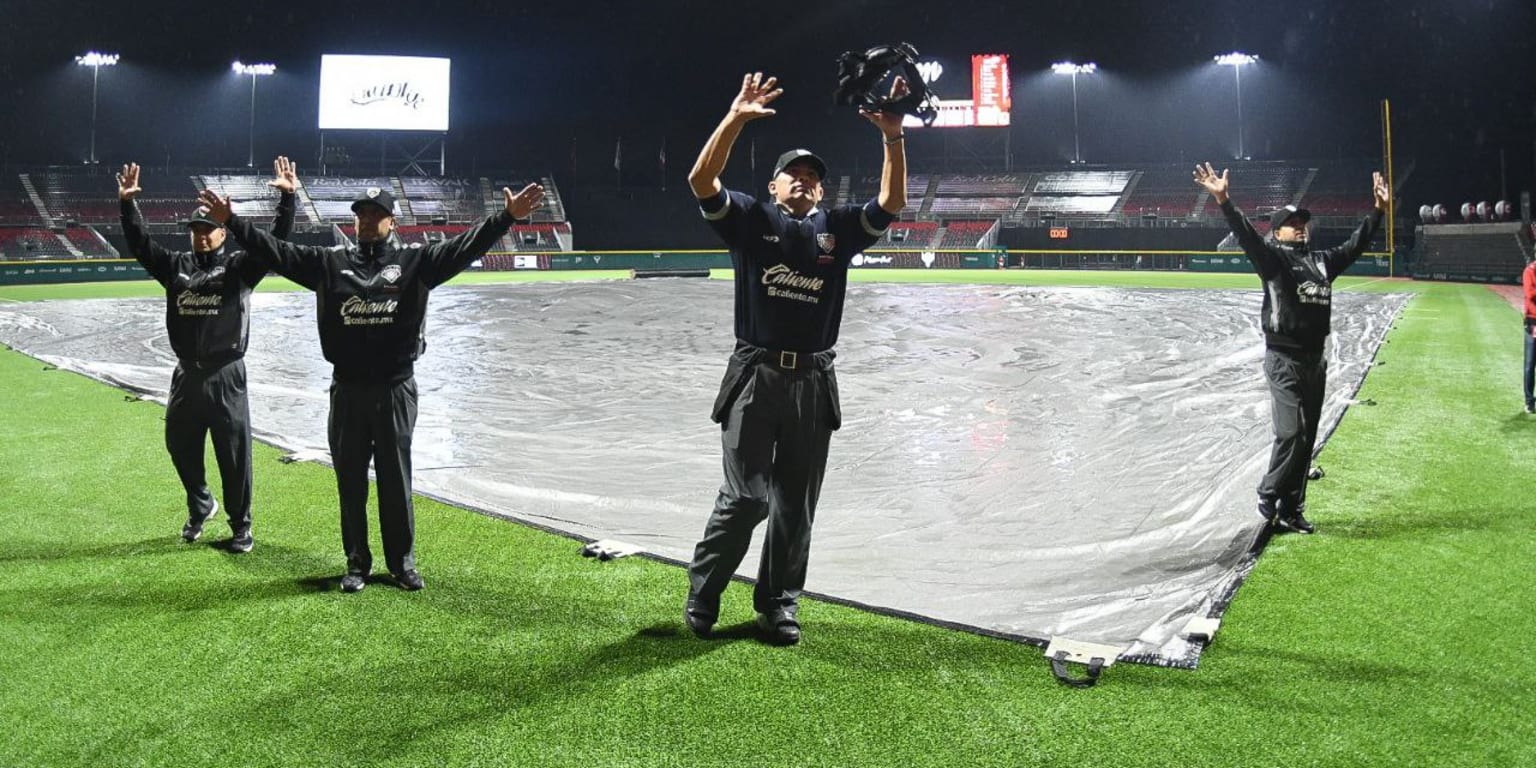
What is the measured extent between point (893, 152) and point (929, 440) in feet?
15.4

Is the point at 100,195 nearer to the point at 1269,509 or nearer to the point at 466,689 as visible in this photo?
the point at 466,689

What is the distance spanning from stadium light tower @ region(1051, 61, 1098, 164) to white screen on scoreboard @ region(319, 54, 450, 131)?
34230 mm

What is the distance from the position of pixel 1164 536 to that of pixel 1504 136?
153 ft

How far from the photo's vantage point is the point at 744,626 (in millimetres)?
4758

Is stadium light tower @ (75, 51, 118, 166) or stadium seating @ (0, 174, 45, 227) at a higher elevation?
stadium light tower @ (75, 51, 118, 166)

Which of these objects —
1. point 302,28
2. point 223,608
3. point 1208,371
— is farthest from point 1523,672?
point 302,28

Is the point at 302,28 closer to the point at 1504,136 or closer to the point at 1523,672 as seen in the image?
the point at 1504,136

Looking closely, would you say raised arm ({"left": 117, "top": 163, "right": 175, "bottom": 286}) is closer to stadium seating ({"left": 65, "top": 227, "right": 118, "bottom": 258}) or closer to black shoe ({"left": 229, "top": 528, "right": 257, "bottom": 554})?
black shoe ({"left": 229, "top": 528, "right": 257, "bottom": 554})

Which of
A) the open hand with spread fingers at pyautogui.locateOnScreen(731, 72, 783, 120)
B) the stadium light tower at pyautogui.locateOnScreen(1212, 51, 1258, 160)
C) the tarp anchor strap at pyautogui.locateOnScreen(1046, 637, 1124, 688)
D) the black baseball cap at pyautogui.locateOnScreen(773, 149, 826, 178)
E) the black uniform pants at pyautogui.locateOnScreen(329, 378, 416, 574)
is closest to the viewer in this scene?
the tarp anchor strap at pyautogui.locateOnScreen(1046, 637, 1124, 688)

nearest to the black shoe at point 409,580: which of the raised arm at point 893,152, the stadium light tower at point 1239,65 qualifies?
the raised arm at point 893,152

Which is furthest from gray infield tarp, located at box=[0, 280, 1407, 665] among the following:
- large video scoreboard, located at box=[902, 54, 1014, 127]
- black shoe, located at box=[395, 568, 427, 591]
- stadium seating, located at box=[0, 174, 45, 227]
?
large video scoreboard, located at box=[902, 54, 1014, 127]

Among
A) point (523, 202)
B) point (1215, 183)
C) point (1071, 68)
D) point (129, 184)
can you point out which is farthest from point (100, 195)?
point (1215, 183)

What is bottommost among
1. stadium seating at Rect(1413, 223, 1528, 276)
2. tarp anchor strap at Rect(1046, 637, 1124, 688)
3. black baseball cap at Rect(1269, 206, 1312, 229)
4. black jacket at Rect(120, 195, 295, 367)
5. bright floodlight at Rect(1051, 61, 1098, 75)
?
tarp anchor strap at Rect(1046, 637, 1124, 688)

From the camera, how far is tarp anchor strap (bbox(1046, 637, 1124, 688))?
4.04 metres
